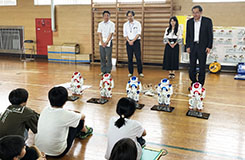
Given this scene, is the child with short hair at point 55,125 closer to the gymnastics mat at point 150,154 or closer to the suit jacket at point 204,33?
the gymnastics mat at point 150,154

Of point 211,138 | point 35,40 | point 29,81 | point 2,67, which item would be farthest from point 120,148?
point 35,40

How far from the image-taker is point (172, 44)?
17.9 ft

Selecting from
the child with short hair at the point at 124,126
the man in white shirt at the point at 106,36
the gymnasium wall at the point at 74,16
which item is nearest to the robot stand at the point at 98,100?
the child with short hair at the point at 124,126

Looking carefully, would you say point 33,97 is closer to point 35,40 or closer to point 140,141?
point 140,141

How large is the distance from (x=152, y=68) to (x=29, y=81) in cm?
333

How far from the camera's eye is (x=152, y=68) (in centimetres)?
697

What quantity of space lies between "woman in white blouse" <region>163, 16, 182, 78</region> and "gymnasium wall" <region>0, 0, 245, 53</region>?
1.54 metres

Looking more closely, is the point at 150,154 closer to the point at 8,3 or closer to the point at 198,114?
the point at 198,114

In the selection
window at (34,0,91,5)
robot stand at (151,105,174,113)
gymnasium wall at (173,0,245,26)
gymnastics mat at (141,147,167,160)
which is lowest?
gymnastics mat at (141,147,167,160)

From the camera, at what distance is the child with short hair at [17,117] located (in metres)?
1.93

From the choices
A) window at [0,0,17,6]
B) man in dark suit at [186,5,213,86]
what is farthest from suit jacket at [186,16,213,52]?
window at [0,0,17,6]

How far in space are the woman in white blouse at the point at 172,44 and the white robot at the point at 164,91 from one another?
86.8 inches

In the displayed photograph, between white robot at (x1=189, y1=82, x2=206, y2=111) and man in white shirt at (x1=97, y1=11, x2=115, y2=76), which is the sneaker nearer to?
white robot at (x1=189, y1=82, x2=206, y2=111)

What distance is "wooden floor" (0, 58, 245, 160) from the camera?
7.63 ft
